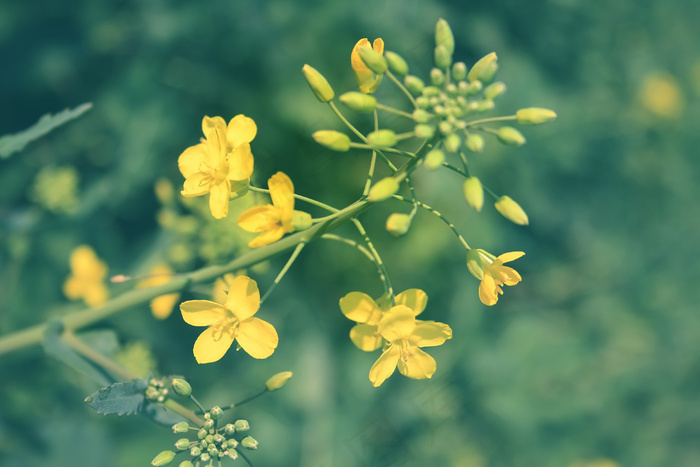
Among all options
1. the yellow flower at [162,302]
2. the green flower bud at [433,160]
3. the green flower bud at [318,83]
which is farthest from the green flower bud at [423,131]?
the yellow flower at [162,302]

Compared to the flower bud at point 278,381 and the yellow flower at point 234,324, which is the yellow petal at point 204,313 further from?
the flower bud at point 278,381

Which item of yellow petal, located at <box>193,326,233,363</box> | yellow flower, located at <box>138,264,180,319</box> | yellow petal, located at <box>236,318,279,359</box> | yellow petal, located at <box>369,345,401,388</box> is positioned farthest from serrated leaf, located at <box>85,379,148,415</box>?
yellow flower, located at <box>138,264,180,319</box>

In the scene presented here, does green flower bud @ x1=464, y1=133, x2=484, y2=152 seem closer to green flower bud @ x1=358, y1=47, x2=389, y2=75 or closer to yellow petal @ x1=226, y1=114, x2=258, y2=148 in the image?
green flower bud @ x1=358, y1=47, x2=389, y2=75

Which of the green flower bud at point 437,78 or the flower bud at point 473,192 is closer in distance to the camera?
the flower bud at point 473,192

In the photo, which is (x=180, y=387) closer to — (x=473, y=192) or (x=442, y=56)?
(x=473, y=192)

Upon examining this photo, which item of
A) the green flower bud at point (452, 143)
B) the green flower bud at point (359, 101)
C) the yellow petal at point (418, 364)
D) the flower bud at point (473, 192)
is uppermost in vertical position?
the green flower bud at point (452, 143)
